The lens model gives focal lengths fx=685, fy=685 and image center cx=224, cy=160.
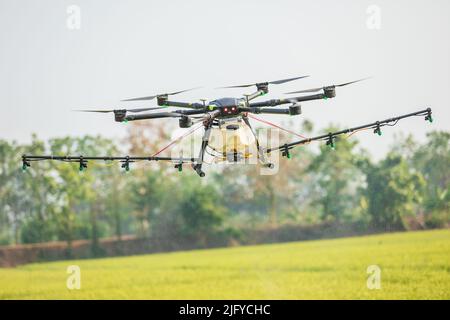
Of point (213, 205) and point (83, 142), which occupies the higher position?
point (83, 142)

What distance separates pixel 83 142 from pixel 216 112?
6615cm

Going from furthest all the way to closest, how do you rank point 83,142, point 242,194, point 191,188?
1. point 242,194
2. point 191,188
3. point 83,142

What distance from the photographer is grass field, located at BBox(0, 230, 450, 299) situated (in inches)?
1980

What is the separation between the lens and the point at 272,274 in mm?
61938

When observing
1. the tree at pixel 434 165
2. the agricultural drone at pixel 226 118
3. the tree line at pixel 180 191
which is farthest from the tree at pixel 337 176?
the agricultural drone at pixel 226 118

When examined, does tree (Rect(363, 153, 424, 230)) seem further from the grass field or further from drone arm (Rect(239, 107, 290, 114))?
drone arm (Rect(239, 107, 290, 114))

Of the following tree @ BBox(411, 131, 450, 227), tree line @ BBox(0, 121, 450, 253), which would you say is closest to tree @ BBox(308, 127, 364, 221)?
tree line @ BBox(0, 121, 450, 253)

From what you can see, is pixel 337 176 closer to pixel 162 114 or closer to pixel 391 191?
pixel 391 191

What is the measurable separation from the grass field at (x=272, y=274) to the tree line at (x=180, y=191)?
5.61 m

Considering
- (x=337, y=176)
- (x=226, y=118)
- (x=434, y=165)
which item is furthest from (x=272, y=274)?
(x=226, y=118)

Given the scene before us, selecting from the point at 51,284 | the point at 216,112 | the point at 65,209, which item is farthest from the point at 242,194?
the point at 216,112
